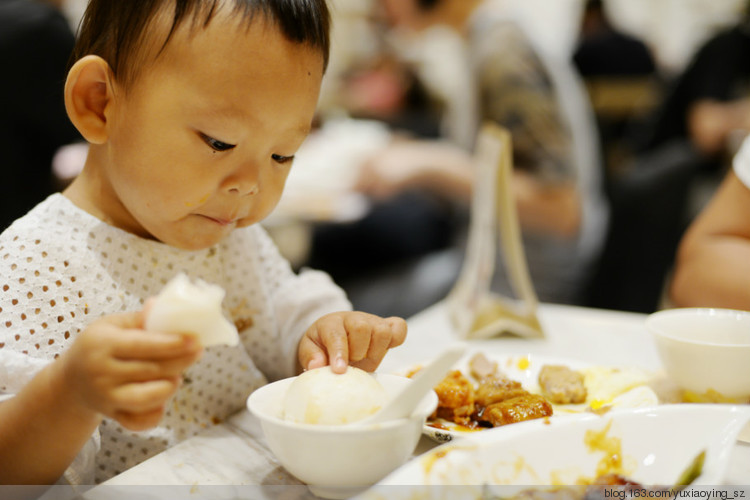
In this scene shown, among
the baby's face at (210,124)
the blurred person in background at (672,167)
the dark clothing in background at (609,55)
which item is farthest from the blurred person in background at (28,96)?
the dark clothing in background at (609,55)

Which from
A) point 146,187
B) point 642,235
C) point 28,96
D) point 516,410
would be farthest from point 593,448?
point 28,96

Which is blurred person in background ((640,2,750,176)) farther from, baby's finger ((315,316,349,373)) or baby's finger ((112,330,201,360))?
baby's finger ((112,330,201,360))

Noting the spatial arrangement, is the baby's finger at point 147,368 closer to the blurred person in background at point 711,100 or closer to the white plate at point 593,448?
the white plate at point 593,448

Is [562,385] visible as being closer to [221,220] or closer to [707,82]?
[221,220]

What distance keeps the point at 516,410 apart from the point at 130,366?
18.4 inches

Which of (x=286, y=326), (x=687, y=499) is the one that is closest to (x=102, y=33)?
(x=286, y=326)

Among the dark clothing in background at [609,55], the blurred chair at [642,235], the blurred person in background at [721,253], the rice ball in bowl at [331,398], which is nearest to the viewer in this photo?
the rice ball in bowl at [331,398]

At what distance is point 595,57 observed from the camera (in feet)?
13.5

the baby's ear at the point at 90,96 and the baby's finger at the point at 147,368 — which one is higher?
the baby's ear at the point at 90,96

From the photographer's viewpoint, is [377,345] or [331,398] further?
[377,345]

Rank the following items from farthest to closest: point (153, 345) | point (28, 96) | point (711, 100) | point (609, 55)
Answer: point (609, 55) → point (711, 100) → point (28, 96) → point (153, 345)

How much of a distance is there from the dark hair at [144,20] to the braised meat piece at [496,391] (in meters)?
0.52

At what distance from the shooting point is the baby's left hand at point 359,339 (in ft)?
2.69

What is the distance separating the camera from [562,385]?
892mm
